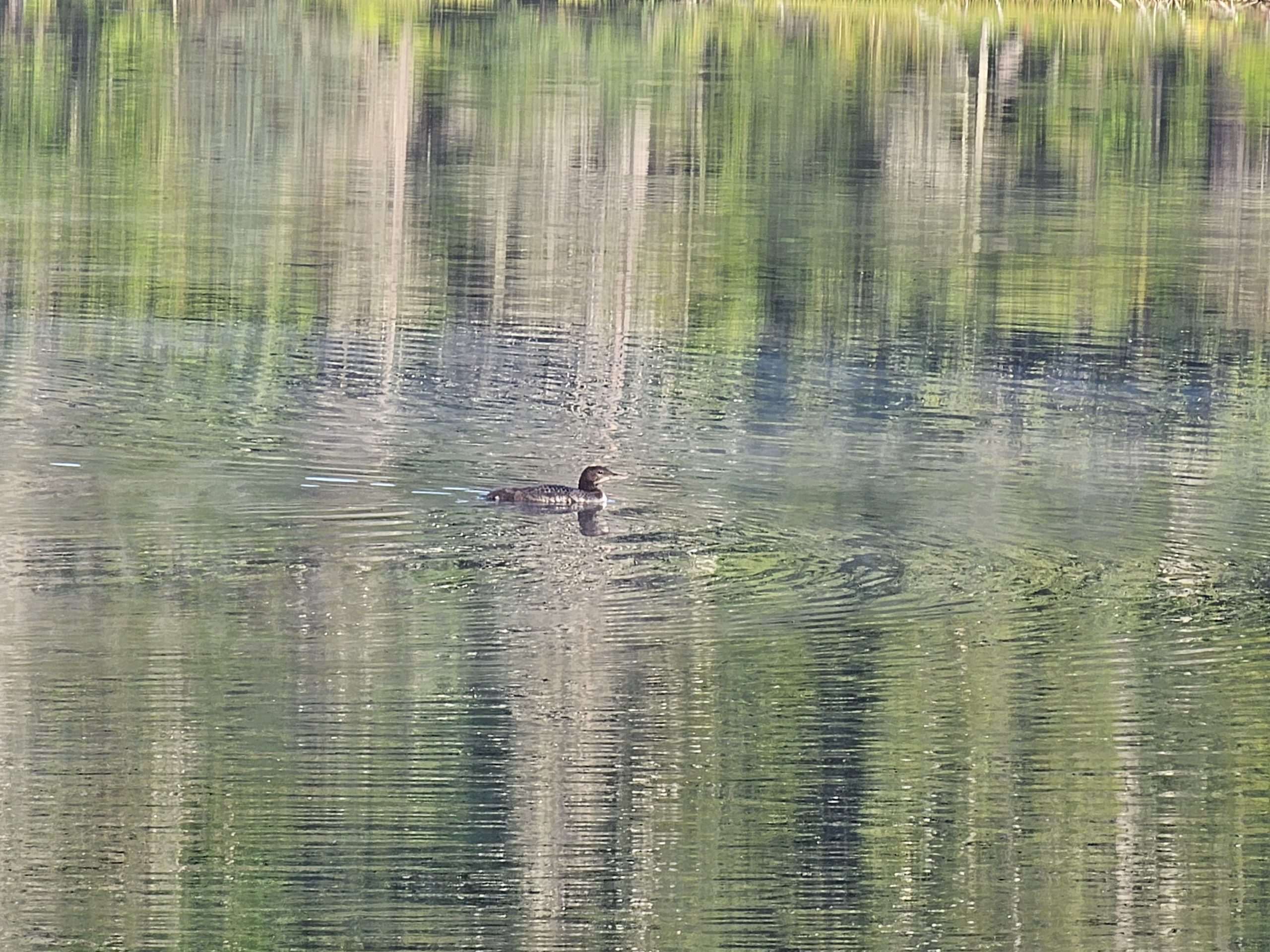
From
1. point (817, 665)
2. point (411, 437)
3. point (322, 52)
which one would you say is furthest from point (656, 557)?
point (322, 52)

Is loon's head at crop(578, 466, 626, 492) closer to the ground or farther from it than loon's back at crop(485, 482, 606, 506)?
farther from it

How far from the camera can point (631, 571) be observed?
1186 cm

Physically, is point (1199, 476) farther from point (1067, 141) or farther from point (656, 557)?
point (1067, 141)

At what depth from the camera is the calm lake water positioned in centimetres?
856

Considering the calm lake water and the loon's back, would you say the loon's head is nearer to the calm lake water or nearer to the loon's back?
the loon's back

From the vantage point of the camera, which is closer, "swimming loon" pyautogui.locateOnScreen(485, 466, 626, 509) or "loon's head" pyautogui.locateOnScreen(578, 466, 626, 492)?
"swimming loon" pyautogui.locateOnScreen(485, 466, 626, 509)

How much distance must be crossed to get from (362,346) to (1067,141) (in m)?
17.7

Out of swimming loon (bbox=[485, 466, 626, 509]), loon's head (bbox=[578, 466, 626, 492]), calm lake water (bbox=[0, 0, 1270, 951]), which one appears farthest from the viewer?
loon's head (bbox=[578, 466, 626, 492])

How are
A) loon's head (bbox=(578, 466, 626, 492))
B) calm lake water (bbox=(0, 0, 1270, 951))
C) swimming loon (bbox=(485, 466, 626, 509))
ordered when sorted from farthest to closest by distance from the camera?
loon's head (bbox=(578, 466, 626, 492)) < swimming loon (bbox=(485, 466, 626, 509)) < calm lake water (bbox=(0, 0, 1270, 951))

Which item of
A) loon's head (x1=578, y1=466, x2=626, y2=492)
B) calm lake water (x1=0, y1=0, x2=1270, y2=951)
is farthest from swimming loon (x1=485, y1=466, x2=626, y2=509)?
calm lake water (x1=0, y1=0, x2=1270, y2=951)

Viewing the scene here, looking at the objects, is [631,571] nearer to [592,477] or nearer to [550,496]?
[550,496]

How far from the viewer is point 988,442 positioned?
1509cm

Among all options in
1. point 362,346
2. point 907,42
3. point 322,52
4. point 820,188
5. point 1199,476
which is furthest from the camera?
point 907,42

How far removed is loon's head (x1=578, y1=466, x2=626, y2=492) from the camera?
13.0m
